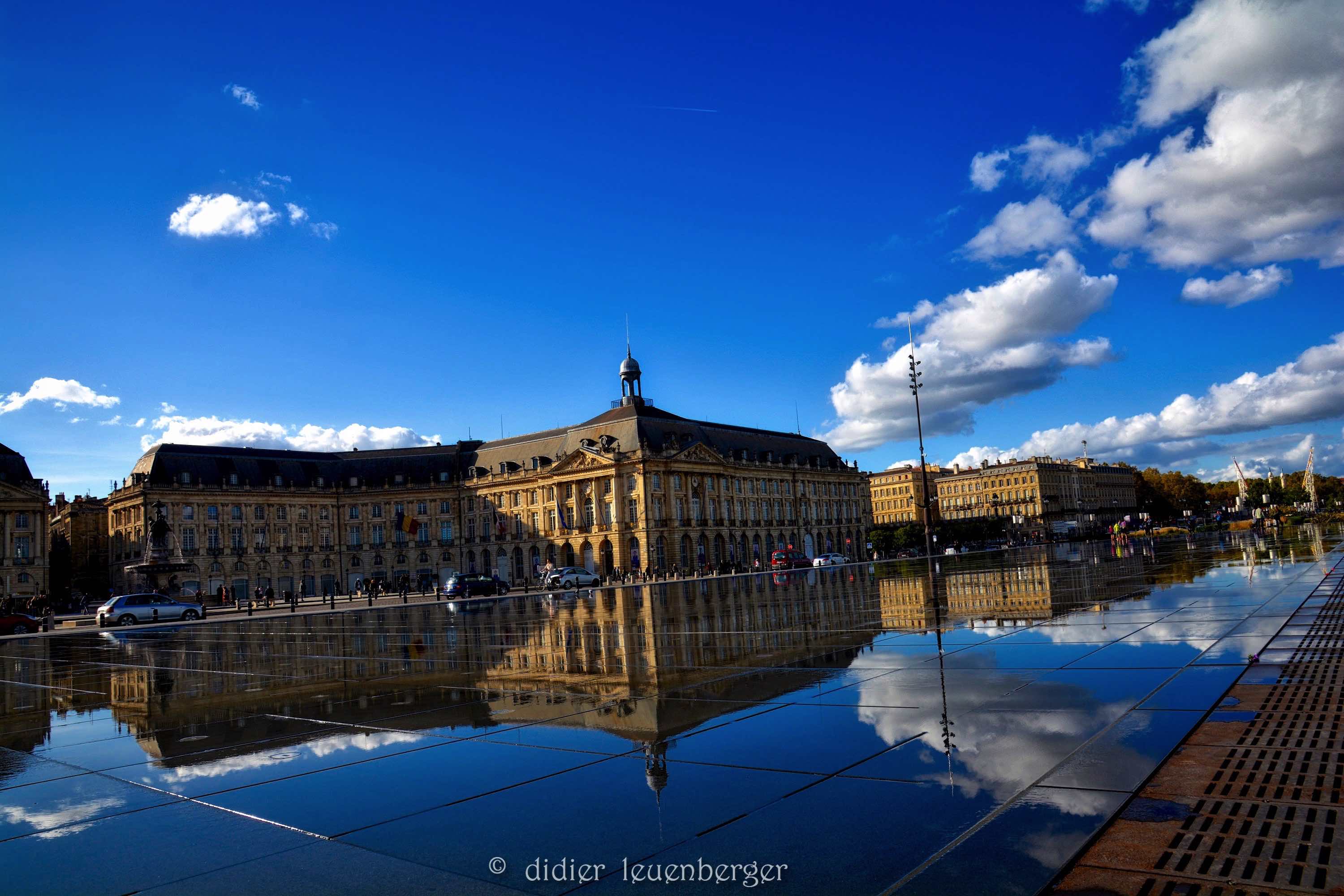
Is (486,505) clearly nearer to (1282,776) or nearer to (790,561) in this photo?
(790,561)

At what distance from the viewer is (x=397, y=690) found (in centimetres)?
1178

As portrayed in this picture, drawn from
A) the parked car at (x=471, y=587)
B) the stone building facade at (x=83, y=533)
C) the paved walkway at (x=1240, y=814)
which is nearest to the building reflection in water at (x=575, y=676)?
the paved walkway at (x=1240, y=814)

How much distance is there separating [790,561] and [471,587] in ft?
96.8

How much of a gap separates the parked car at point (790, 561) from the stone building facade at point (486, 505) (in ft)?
43.0

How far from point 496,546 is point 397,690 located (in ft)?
320

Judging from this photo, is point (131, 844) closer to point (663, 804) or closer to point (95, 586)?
point (663, 804)

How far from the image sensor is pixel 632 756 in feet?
23.6

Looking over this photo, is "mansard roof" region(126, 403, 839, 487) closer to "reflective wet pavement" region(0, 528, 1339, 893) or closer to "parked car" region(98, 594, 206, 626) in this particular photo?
"parked car" region(98, 594, 206, 626)

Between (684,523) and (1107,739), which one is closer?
(1107,739)

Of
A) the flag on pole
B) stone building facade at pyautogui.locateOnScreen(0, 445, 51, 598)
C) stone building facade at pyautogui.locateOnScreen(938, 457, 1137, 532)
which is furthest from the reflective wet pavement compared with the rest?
stone building facade at pyautogui.locateOnScreen(938, 457, 1137, 532)

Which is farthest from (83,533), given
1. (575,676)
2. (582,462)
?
(575,676)

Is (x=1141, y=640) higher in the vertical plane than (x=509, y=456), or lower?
lower

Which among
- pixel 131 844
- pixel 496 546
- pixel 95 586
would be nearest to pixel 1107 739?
pixel 131 844

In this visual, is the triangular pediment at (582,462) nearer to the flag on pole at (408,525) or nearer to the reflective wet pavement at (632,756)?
the flag on pole at (408,525)
